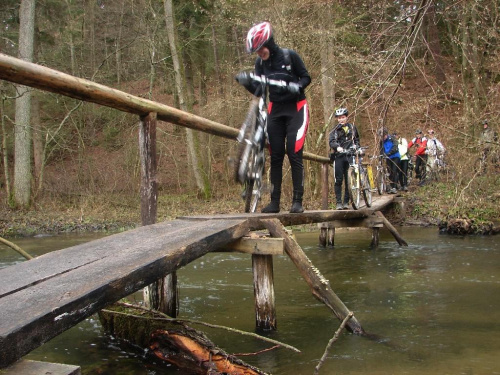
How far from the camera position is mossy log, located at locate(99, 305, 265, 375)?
3.54 m

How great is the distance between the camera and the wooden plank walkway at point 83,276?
2.13 m

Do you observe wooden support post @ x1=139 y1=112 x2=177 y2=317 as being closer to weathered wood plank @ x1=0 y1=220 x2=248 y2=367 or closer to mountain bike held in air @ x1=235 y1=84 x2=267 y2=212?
weathered wood plank @ x1=0 y1=220 x2=248 y2=367

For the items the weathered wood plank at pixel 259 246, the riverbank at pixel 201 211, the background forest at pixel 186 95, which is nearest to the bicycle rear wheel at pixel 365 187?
the riverbank at pixel 201 211

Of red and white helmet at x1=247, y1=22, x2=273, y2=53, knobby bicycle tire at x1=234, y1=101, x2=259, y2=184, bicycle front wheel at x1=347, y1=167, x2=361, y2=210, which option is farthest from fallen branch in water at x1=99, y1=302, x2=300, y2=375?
bicycle front wheel at x1=347, y1=167, x2=361, y2=210

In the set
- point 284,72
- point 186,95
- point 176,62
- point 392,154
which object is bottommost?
point 392,154

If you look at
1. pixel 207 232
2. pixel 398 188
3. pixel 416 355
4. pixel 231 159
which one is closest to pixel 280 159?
pixel 231 159

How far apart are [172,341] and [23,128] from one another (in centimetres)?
1618

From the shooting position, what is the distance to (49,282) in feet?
8.80

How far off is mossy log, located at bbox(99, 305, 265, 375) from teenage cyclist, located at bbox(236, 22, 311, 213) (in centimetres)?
214

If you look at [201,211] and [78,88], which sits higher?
[78,88]

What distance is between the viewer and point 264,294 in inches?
195

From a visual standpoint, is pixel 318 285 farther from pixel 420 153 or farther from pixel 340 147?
pixel 420 153

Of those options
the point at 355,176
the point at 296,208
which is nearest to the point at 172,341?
the point at 296,208

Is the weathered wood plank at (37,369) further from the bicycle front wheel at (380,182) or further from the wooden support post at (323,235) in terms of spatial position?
the bicycle front wheel at (380,182)
